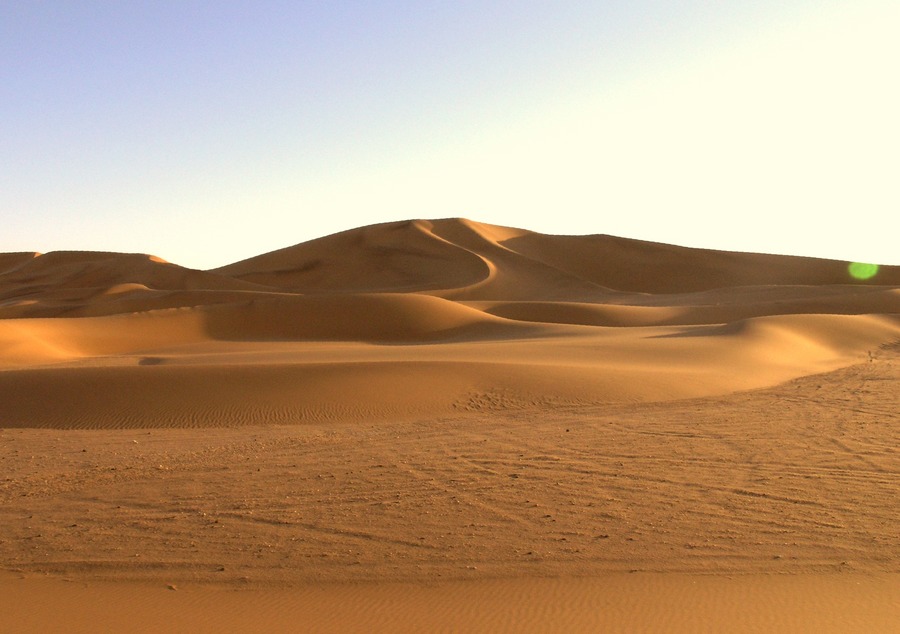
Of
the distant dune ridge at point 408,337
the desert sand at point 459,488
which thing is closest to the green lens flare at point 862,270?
the distant dune ridge at point 408,337

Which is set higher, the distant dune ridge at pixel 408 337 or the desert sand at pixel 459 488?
the distant dune ridge at pixel 408 337

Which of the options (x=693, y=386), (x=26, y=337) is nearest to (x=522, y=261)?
(x=26, y=337)

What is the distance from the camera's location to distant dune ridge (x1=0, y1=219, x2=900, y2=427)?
1397cm

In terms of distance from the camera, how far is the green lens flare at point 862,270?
58897mm

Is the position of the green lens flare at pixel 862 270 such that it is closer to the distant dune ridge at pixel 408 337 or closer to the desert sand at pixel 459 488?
the distant dune ridge at pixel 408 337

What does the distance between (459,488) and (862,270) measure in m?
60.1

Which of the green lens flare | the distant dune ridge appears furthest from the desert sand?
the green lens flare

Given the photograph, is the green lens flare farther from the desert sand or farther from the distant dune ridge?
the desert sand

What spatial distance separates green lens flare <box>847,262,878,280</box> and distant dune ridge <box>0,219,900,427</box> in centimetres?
64

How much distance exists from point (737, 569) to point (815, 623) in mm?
865

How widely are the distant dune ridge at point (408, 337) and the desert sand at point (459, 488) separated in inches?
4.6

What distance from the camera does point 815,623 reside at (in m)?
4.89

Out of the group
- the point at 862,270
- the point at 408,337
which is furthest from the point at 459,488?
the point at 862,270

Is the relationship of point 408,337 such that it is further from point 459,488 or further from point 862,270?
point 862,270
